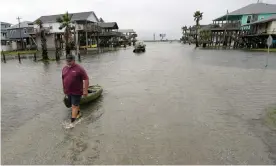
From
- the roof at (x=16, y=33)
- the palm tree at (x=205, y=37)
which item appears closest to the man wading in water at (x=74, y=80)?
the palm tree at (x=205, y=37)

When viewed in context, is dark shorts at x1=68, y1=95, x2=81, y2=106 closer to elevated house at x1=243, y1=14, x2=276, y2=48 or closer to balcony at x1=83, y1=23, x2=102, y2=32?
elevated house at x1=243, y1=14, x2=276, y2=48

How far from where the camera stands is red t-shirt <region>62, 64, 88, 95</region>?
6.24 m

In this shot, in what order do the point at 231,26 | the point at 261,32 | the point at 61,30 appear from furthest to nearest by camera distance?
1. the point at 61,30
2. the point at 231,26
3. the point at 261,32

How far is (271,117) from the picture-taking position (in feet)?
23.2

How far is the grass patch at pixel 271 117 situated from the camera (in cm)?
653

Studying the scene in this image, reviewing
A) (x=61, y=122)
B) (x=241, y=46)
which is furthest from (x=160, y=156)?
(x=241, y=46)

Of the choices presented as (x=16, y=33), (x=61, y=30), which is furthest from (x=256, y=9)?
(x=16, y=33)

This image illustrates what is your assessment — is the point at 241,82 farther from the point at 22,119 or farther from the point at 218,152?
the point at 22,119

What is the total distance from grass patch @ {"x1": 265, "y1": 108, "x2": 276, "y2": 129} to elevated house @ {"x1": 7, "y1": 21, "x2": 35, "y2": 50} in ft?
195

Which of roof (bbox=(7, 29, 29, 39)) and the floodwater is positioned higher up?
roof (bbox=(7, 29, 29, 39))

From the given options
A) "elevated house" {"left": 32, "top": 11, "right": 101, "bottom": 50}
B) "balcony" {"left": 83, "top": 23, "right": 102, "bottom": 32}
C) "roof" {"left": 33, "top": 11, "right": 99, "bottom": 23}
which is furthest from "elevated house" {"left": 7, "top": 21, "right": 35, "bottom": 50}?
"balcony" {"left": 83, "top": 23, "right": 102, "bottom": 32}

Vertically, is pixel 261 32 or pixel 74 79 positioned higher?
pixel 261 32

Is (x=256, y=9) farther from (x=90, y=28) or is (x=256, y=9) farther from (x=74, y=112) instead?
(x=74, y=112)

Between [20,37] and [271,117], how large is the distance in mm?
63672
